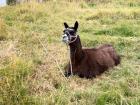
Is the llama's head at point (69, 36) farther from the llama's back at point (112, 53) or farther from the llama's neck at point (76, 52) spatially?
the llama's back at point (112, 53)

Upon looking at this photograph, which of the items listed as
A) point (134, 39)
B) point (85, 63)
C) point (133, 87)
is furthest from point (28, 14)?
point (133, 87)

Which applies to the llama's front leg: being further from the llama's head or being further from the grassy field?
the llama's head

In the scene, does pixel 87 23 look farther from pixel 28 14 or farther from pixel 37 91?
pixel 37 91

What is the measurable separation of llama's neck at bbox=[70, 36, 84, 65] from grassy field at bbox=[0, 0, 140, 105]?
31cm

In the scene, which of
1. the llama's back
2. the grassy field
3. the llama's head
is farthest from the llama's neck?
the llama's back

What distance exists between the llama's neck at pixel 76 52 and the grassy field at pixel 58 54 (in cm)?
31

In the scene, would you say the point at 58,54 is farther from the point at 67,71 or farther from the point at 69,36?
the point at 69,36

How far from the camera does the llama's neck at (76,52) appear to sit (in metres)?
8.63

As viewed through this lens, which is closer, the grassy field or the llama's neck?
the grassy field

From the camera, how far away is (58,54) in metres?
9.78

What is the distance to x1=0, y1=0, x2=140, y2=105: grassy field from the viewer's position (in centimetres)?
681

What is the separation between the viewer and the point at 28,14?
14391mm

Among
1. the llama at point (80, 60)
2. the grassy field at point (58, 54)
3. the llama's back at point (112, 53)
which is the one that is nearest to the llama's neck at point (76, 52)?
the llama at point (80, 60)

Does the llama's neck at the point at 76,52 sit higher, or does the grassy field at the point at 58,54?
the llama's neck at the point at 76,52
